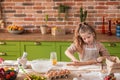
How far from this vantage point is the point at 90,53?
3529mm

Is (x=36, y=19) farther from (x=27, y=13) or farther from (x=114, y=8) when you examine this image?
(x=114, y=8)

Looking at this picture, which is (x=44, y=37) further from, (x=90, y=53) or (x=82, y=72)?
(x=82, y=72)

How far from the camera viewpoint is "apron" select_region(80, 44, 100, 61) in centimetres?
352

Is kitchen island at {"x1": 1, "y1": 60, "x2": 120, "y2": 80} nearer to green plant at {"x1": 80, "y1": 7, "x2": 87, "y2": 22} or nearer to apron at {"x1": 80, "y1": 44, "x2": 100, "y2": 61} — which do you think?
apron at {"x1": 80, "y1": 44, "x2": 100, "y2": 61}

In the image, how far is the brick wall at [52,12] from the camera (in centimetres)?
495

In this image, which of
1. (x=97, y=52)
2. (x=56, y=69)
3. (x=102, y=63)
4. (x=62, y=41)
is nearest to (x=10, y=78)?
(x=56, y=69)

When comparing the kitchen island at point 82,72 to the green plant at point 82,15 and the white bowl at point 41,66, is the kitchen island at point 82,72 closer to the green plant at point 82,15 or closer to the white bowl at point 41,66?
the white bowl at point 41,66

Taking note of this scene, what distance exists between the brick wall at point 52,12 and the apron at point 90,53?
1.53 meters

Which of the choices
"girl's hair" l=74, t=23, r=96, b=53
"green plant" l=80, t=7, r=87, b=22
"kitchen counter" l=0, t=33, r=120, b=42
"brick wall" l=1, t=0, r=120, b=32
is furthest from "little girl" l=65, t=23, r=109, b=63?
"brick wall" l=1, t=0, r=120, b=32

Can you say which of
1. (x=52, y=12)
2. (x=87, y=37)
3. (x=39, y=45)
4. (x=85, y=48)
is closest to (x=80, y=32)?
(x=87, y=37)

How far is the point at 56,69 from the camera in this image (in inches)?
119

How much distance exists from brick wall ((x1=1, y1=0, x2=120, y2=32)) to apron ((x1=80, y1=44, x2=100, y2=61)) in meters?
1.53

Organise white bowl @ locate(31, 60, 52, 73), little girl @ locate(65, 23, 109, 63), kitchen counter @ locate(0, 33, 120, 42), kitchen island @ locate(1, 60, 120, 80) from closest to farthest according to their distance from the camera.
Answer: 1. kitchen island @ locate(1, 60, 120, 80)
2. white bowl @ locate(31, 60, 52, 73)
3. little girl @ locate(65, 23, 109, 63)
4. kitchen counter @ locate(0, 33, 120, 42)

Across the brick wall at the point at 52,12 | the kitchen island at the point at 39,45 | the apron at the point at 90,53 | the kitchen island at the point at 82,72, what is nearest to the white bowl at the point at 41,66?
the kitchen island at the point at 82,72
